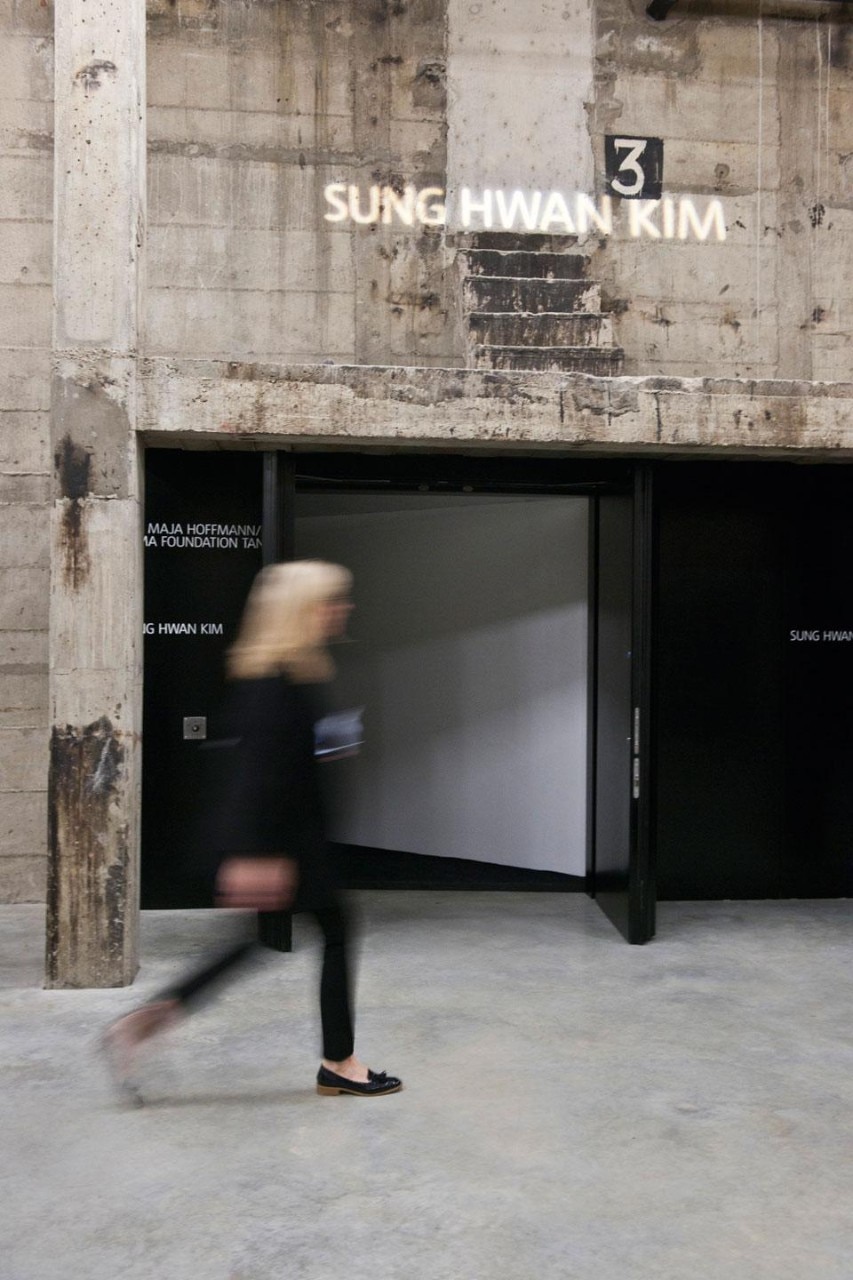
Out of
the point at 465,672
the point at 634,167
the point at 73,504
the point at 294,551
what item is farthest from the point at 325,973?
the point at 634,167

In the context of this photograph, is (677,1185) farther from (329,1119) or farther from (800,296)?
(800,296)

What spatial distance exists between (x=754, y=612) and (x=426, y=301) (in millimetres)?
2973

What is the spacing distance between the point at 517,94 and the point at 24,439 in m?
3.95

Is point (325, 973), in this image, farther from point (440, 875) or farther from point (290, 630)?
point (440, 875)

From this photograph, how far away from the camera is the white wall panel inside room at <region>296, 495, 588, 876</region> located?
756 centimetres

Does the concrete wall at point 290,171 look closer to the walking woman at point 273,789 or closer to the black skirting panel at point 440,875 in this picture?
the black skirting panel at point 440,875

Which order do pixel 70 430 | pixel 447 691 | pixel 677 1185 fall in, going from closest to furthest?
pixel 677 1185 < pixel 70 430 < pixel 447 691

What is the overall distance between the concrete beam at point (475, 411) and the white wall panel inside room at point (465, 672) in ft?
6.21

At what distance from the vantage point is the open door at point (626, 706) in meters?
6.00

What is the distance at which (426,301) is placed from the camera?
7.33m

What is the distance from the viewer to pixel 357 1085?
3.87m

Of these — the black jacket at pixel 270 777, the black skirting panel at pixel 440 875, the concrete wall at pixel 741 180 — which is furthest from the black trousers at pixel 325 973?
the concrete wall at pixel 741 180

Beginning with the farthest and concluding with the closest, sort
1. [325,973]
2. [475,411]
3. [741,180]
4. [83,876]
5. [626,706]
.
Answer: [741,180], [626,706], [475,411], [83,876], [325,973]

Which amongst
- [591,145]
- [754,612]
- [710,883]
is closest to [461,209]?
[591,145]
